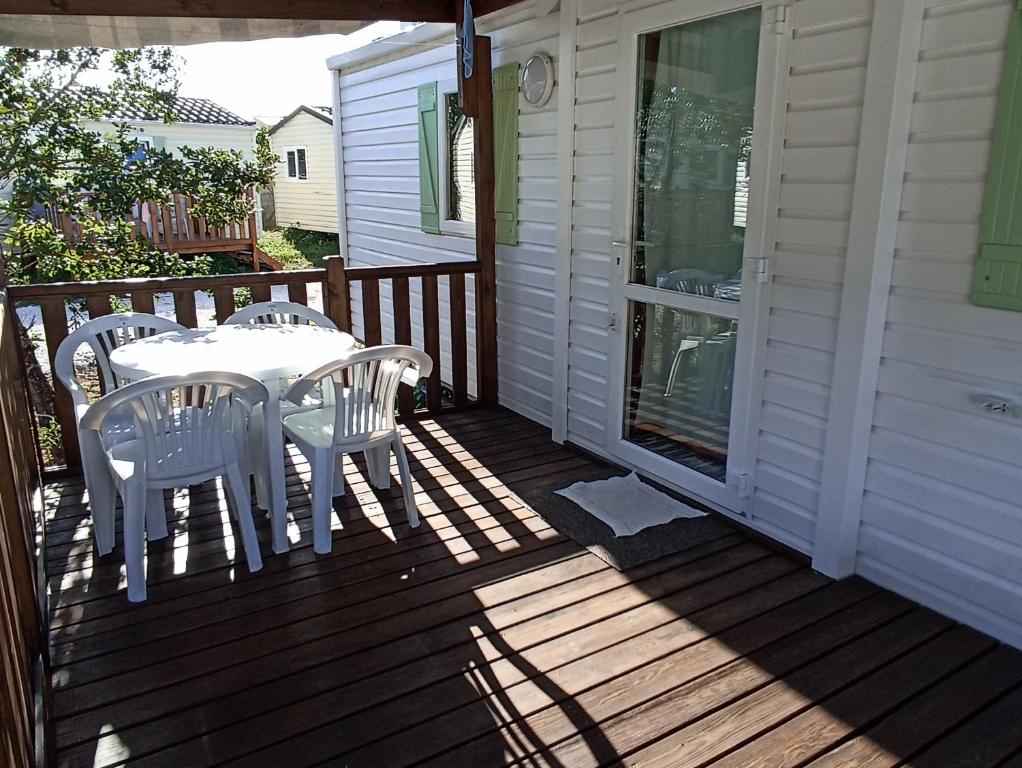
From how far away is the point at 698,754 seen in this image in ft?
6.20

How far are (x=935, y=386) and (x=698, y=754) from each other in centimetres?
137

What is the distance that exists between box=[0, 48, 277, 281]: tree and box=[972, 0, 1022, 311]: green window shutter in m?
5.36

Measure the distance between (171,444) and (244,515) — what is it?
37 cm

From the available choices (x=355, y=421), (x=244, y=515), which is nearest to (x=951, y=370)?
(x=355, y=421)

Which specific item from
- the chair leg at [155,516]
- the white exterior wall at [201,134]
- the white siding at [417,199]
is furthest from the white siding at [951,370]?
the white exterior wall at [201,134]

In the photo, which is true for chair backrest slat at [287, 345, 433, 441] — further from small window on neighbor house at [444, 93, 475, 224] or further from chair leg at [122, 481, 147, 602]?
small window on neighbor house at [444, 93, 475, 224]

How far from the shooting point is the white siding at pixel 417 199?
165 inches

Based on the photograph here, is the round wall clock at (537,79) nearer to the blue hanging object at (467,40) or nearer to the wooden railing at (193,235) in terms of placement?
the blue hanging object at (467,40)

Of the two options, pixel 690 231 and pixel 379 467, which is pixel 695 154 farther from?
pixel 379 467

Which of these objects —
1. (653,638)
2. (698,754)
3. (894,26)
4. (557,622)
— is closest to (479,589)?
(557,622)

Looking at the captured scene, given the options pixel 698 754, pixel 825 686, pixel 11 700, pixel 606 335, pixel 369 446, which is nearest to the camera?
pixel 11 700

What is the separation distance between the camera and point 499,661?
7.44 ft

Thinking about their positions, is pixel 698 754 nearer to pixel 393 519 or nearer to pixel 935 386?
pixel 935 386

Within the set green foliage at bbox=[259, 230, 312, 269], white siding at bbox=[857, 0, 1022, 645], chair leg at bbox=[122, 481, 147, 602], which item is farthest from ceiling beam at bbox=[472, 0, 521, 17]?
green foliage at bbox=[259, 230, 312, 269]
